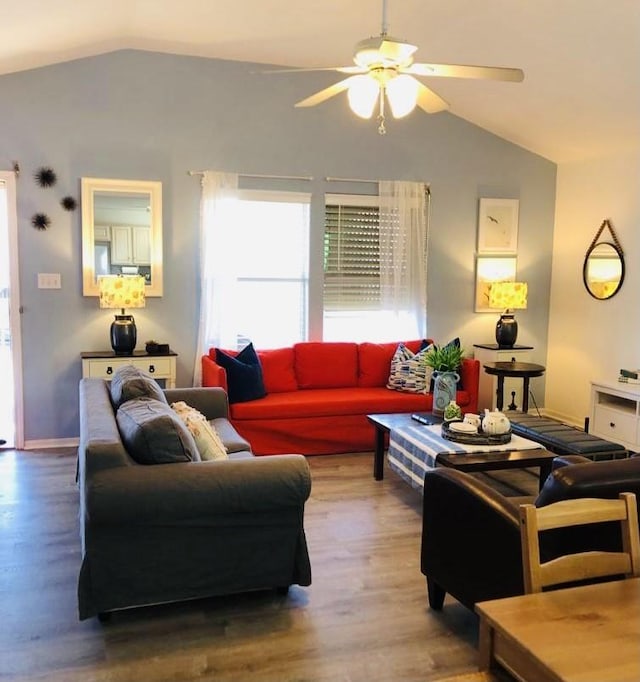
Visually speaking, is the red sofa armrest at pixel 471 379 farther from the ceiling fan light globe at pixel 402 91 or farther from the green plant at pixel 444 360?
the ceiling fan light globe at pixel 402 91

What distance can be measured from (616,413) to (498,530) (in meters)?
3.33

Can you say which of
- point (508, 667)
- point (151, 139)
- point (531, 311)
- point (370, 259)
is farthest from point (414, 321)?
point (508, 667)

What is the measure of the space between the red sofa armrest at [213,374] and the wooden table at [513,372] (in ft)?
8.02

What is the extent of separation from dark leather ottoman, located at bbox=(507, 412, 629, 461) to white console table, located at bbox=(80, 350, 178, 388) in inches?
103

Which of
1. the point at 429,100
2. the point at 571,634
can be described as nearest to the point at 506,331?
the point at 429,100

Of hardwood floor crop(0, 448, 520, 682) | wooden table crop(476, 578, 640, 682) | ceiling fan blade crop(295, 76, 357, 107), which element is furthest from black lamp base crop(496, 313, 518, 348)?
wooden table crop(476, 578, 640, 682)

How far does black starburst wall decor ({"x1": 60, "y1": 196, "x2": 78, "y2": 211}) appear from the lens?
16.3 feet

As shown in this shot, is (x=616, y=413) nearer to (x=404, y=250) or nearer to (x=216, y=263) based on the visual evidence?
(x=404, y=250)

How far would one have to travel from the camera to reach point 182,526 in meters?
2.57

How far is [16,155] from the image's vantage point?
4.87 m

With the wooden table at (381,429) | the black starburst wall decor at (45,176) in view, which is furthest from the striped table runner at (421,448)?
the black starburst wall decor at (45,176)

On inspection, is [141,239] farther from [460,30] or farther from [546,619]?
[546,619]

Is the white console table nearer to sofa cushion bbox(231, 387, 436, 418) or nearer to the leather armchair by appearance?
sofa cushion bbox(231, 387, 436, 418)

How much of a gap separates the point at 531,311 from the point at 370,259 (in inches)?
71.6
